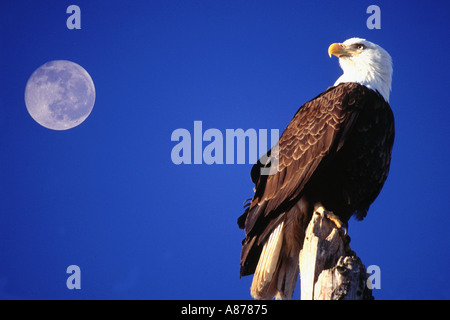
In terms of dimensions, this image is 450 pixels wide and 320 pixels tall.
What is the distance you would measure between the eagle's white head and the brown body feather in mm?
281

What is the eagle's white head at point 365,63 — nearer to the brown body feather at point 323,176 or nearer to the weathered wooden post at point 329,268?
the brown body feather at point 323,176

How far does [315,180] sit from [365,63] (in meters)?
1.56

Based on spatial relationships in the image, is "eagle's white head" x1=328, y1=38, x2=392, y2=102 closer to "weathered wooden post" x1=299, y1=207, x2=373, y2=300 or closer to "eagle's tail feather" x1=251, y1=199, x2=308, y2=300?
"eagle's tail feather" x1=251, y1=199, x2=308, y2=300

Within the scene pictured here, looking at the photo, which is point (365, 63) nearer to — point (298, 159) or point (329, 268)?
point (298, 159)

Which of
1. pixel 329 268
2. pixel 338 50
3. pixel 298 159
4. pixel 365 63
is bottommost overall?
pixel 329 268

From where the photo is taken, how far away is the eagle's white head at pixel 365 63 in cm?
557

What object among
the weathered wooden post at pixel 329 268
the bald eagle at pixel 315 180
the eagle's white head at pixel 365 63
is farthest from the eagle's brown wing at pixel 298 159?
the weathered wooden post at pixel 329 268

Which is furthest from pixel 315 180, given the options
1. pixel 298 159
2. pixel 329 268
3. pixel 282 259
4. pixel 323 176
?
pixel 329 268

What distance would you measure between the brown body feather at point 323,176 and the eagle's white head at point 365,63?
0.28 meters

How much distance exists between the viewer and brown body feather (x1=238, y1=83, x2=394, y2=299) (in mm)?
5023

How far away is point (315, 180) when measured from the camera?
504 centimetres

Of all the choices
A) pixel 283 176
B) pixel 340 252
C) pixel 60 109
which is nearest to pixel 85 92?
pixel 60 109

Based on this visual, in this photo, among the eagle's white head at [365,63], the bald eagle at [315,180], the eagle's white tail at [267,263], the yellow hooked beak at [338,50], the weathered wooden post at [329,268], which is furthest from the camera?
the yellow hooked beak at [338,50]
